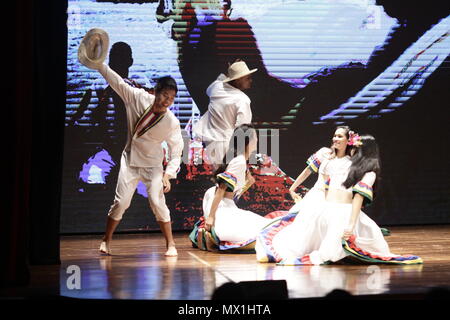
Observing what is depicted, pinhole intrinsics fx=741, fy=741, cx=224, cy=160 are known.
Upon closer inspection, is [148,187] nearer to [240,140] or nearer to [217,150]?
[240,140]

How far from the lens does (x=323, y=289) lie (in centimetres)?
425

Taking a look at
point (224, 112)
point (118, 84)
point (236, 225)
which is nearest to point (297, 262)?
point (236, 225)

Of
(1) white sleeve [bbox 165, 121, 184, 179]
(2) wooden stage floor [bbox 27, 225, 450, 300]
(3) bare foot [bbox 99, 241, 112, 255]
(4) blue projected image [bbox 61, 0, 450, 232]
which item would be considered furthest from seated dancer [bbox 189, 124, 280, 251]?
(4) blue projected image [bbox 61, 0, 450, 232]

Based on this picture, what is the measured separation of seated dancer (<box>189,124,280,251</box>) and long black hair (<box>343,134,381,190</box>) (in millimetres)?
986

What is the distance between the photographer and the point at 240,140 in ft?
20.1

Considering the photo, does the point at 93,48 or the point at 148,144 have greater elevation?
the point at 93,48

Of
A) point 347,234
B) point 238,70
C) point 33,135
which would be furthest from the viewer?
point 238,70

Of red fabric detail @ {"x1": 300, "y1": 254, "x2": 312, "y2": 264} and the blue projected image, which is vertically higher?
the blue projected image

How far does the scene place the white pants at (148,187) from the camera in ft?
19.0

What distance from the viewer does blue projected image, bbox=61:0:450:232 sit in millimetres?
7715

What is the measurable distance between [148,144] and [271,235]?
1194 mm

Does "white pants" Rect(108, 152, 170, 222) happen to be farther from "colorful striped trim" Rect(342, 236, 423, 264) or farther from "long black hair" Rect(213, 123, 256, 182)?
"colorful striped trim" Rect(342, 236, 423, 264)

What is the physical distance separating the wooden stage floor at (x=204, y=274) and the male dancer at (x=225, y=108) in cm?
100
